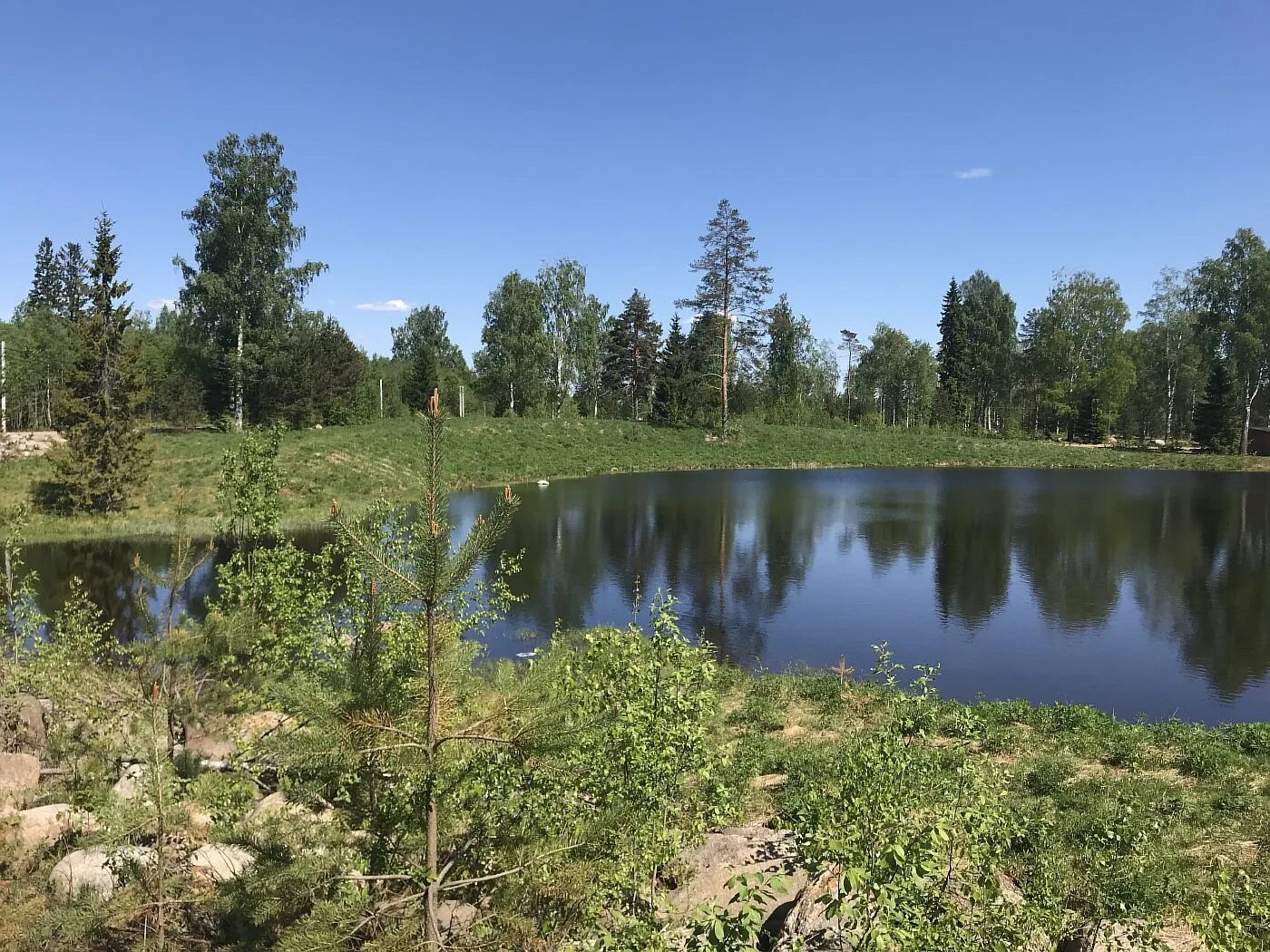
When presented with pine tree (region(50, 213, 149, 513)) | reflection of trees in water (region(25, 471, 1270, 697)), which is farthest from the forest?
reflection of trees in water (region(25, 471, 1270, 697))

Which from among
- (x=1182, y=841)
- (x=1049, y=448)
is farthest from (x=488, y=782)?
(x=1049, y=448)

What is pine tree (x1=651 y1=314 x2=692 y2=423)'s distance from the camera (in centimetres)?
5972

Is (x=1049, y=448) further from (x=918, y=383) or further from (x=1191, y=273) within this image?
(x=918, y=383)

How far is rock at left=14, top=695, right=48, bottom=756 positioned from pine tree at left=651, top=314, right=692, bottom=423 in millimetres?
49294

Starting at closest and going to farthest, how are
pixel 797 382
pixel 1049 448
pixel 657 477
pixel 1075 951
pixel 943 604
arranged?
pixel 1075 951 < pixel 943 604 < pixel 657 477 < pixel 1049 448 < pixel 797 382

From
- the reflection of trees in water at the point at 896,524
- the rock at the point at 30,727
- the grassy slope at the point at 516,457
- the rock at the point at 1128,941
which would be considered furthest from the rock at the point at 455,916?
the grassy slope at the point at 516,457

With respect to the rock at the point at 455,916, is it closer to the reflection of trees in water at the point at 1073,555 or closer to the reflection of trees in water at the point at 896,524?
the reflection of trees in water at the point at 1073,555

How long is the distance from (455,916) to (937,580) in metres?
20.0

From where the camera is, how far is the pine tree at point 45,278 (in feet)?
236

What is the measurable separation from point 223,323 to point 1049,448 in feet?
180

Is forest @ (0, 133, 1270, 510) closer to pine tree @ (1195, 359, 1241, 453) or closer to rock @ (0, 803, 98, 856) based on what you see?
pine tree @ (1195, 359, 1241, 453)

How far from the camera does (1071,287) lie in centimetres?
7144

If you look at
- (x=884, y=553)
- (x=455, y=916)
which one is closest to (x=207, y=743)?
(x=455, y=916)

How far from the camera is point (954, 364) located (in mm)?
79250
